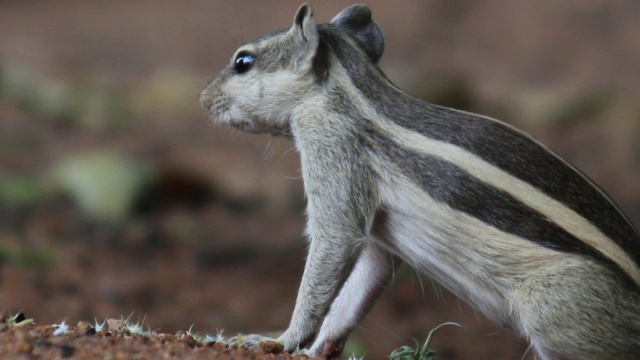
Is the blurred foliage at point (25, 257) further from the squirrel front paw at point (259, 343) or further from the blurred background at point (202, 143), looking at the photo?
the squirrel front paw at point (259, 343)

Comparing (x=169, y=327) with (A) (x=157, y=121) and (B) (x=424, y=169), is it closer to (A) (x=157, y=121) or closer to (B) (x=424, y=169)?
(B) (x=424, y=169)

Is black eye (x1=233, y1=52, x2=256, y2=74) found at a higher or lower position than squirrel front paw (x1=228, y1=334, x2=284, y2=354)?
higher

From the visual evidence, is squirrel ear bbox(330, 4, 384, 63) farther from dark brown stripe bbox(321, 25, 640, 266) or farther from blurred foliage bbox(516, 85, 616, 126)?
blurred foliage bbox(516, 85, 616, 126)

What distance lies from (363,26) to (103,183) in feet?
25.4

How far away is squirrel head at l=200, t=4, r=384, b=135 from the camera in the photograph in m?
5.36

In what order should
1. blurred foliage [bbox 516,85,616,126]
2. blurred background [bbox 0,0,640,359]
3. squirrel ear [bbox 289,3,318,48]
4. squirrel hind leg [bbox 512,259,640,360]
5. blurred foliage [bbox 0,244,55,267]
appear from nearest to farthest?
squirrel hind leg [bbox 512,259,640,360]
squirrel ear [bbox 289,3,318,48]
blurred background [bbox 0,0,640,359]
blurred foliage [bbox 0,244,55,267]
blurred foliage [bbox 516,85,616,126]

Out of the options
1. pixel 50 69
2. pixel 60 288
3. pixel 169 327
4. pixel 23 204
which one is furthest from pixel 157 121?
pixel 169 327

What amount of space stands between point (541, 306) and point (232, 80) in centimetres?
219

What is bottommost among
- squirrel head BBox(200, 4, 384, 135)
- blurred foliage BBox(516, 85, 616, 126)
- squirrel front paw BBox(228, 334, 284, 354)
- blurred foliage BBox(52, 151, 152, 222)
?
blurred foliage BBox(516, 85, 616, 126)

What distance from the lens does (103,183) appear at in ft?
42.2

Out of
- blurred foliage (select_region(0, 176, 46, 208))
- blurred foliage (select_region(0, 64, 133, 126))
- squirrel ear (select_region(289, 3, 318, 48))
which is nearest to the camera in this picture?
squirrel ear (select_region(289, 3, 318, 48))

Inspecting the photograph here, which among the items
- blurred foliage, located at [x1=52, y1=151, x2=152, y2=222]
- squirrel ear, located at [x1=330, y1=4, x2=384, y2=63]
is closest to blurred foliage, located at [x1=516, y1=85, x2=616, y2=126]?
blurred foliage, located at [x1=52, y1=151, x2=152, y2=222]

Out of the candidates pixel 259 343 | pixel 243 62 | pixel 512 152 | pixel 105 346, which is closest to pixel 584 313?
pixel 512 152

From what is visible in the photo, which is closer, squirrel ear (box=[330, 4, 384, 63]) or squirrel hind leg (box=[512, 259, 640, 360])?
squirrel hind leg (box=[512, 259, 640, 360])
